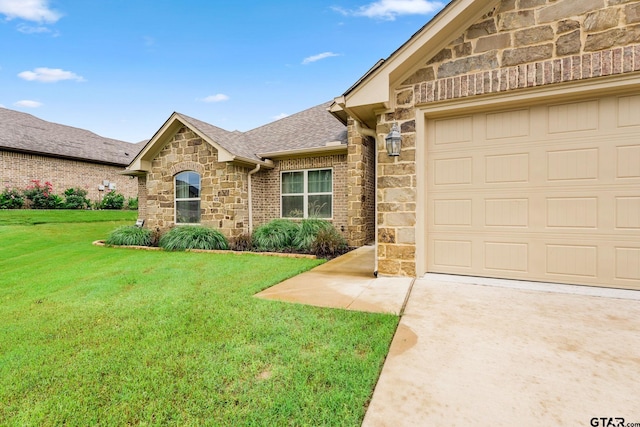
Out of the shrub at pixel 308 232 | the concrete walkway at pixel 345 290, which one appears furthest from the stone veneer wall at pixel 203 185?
the concrete walkway at pixel 345 290

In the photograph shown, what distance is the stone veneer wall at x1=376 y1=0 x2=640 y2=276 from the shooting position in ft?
12.0

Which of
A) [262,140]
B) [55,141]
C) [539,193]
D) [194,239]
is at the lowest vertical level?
[194,239]

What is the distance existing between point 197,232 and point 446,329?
8.01 m

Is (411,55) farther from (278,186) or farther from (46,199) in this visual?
(46,199)

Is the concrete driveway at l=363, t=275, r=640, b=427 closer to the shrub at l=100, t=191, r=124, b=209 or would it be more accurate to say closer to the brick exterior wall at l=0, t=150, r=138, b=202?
the brick exterior wall at l=0, t=150, r=138, b=202

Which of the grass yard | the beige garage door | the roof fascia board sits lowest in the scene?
the grass yard

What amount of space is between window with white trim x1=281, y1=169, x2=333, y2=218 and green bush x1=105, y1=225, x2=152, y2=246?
15.7ft

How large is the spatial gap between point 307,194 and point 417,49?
6.44 m

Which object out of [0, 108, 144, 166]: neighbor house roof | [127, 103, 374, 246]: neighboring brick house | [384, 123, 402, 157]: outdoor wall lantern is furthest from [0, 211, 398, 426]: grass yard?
[0, 108, 144, 166]: neighbor house roof

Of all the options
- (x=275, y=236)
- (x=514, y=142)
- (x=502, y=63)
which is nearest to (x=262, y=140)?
(x=275, y=236)

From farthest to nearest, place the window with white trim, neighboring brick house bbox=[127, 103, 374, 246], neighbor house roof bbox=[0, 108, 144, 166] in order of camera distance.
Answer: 1. neighbor house roof bbox=[0, 108, 144, 166]
2. the window with white trim
3. neighboring brick house bbox=[127, 103, 374, 246]

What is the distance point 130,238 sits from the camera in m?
9.98

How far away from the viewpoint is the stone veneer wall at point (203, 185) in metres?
9.50

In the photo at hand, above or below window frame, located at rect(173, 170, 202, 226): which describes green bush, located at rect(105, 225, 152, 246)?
below
